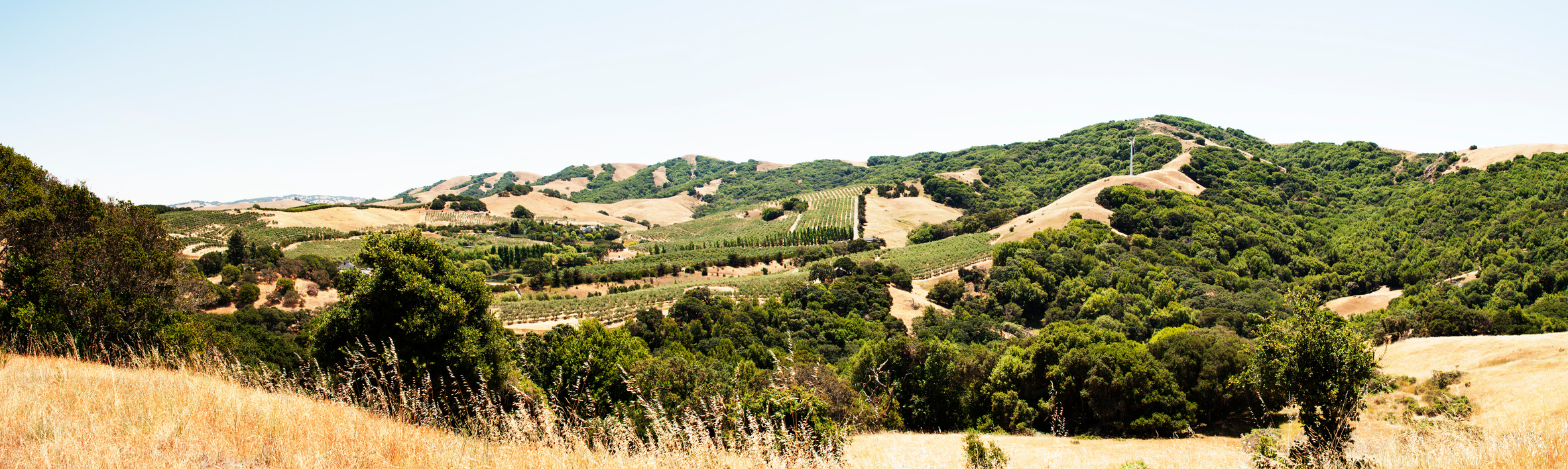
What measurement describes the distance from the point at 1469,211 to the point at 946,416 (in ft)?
261

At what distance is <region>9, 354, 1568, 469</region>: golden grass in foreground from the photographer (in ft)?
15.9

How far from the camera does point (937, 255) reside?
7681 cm

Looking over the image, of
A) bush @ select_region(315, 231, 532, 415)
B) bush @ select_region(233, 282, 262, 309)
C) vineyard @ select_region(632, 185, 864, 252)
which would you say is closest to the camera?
bush @ select_region(315, 231, 532, 415)

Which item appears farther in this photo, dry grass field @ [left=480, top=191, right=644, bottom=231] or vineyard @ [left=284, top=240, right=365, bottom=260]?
dry grass field @ [left=480, top=191, right=644, bottom=231]

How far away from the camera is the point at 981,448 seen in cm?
1656

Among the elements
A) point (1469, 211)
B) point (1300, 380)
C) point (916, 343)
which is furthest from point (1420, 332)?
point (1469, 211)

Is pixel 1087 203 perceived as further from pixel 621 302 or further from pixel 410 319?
pixel 410 319

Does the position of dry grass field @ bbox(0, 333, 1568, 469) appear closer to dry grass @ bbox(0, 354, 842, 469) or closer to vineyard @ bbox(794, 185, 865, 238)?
dry grass @ bbox(0, 354, 842, 469)

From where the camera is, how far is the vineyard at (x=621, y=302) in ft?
150

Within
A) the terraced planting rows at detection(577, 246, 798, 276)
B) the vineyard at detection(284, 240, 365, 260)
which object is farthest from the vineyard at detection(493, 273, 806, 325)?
the vineyard at detection(284, 240, 365, 260)

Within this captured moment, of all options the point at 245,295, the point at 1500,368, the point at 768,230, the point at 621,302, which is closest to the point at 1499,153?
the point at 1500,368

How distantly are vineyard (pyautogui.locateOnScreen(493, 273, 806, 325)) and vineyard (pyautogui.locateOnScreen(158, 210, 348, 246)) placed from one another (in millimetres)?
38655

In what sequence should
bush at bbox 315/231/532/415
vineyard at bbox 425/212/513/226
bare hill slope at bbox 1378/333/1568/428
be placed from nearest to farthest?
bush at bbox 315/231/532/415
bare hill slope at bbox 1378/333/1568/428
vineyard at bbox 425/212/513/226

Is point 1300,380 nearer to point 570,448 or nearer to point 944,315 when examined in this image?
point 570,448
